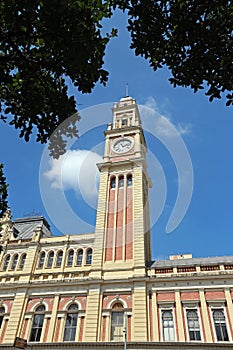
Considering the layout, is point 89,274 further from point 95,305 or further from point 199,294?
point 199,294

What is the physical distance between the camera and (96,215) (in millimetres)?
28875

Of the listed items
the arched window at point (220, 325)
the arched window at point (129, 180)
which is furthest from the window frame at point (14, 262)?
the arched window at point (220, 325)

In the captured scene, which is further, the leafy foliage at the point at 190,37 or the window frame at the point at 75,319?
the window frame at the point at 75,319

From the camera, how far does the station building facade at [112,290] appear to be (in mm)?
20094

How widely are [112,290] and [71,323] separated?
4.24 meters

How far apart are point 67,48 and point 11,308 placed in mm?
23795

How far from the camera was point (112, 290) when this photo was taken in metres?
23.0

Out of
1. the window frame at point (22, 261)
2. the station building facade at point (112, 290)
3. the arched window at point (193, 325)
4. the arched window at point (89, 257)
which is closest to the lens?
the arched window at point (193, 325)

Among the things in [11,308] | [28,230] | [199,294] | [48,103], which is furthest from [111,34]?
[28,230]

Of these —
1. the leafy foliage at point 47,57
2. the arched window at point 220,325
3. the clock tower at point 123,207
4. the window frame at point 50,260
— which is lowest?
the arched window at point 220,325

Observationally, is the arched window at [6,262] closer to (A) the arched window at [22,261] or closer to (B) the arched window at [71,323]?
(A) the arched window at [22,261]

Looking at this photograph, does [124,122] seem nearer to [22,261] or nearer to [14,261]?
[22,261]

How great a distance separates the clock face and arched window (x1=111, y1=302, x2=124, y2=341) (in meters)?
18.2

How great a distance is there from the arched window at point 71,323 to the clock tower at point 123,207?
3.33m
